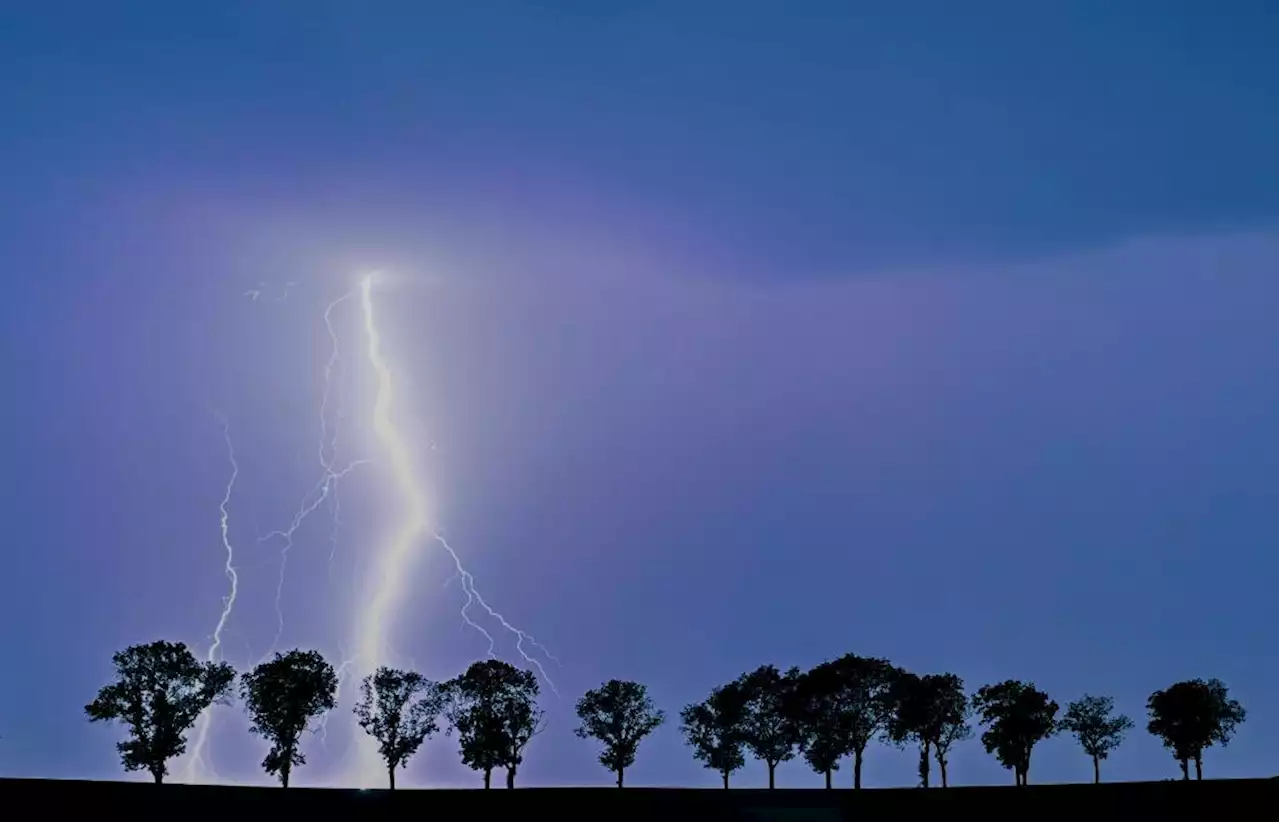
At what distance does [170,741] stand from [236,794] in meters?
21.1

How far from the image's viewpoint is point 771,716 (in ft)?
337

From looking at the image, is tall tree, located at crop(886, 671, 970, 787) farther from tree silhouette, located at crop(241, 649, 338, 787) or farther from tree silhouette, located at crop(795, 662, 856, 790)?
tree silhouette, located at crop(241, 649, 338, 787)

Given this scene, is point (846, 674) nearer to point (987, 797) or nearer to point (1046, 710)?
point (1046, 710)

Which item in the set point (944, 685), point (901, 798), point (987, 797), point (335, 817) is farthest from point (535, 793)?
point (944, 685)

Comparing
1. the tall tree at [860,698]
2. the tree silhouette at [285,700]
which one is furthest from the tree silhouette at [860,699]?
the tree silhouette at [285,700]

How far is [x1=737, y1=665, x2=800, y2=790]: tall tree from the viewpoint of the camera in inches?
3996

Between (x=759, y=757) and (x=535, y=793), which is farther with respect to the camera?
(x=759, y=757)

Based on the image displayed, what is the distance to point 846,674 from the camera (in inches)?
4018

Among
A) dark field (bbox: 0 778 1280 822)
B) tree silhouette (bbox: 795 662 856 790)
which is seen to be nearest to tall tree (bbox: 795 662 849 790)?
tree silhouette (bbox: 795 662 856 790)

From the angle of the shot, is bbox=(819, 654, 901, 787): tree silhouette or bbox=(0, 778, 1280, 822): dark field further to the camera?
bbox=(819, 654, 901, 787): tree silhouette

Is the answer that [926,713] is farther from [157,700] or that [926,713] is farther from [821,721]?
[157,700]

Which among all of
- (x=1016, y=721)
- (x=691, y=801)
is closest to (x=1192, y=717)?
(x=1016, y=721)

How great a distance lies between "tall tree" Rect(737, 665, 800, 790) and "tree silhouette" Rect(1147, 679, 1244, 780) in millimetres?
29997

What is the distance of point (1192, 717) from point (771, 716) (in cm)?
3364
